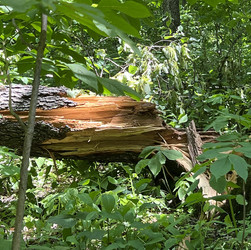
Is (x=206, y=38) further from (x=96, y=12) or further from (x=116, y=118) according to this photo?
(x=96, y=12)

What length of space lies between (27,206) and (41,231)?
39cm

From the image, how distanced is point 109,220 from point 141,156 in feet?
1.51

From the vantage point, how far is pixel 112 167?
317cm

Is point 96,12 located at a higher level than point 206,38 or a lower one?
lower

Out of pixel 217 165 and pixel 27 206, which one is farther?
pixel 27 206

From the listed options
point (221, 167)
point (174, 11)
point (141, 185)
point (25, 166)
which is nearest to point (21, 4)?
point (25, 166)

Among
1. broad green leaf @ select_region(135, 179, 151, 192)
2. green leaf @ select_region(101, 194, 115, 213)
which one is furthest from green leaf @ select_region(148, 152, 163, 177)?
green leaf @ select_region(101, 194, 115, 213)

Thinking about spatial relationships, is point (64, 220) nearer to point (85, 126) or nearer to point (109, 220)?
point (109, 220)

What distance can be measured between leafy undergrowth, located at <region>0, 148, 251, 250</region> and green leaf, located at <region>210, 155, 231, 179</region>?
0.49 metres

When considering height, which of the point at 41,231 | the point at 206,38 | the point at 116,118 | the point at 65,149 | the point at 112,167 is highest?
the point at 206,38

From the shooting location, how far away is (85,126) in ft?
8.81

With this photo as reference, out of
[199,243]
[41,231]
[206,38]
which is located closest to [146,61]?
[206,38]

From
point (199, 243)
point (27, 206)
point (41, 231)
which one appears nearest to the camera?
point (199, 243)

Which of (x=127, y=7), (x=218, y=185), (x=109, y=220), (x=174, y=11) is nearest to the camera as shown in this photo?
(x=127, y=7)
